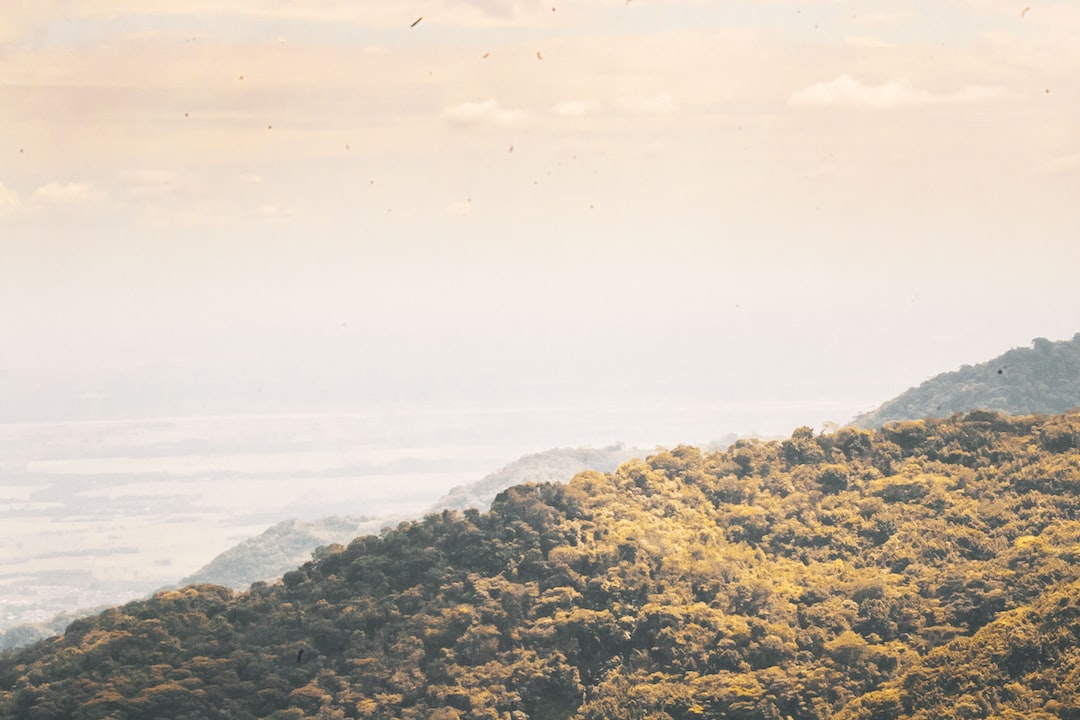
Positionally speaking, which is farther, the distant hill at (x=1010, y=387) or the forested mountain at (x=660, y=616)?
the distant hill at (x=1010, y=387)

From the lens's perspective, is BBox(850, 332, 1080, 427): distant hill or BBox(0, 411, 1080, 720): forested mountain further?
BBox(850, 332, 1080, 427): distant hill

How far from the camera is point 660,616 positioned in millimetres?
59531

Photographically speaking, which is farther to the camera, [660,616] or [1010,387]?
[1010,387]

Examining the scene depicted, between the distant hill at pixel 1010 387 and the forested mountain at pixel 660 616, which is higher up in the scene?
the distant hill at pixel 1010 387

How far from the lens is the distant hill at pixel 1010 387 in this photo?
165 metres

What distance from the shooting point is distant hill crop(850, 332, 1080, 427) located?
165m

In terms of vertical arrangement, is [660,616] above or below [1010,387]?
below

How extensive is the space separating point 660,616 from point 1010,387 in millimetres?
122639

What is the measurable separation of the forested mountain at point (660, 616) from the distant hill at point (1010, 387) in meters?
97.1

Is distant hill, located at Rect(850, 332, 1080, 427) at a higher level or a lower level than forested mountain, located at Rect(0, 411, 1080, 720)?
higher

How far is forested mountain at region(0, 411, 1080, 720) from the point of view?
176 ft

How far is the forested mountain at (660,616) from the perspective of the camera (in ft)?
176

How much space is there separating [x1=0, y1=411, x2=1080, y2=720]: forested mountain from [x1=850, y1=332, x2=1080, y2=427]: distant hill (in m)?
97.1

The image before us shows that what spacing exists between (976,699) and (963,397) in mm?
134103
